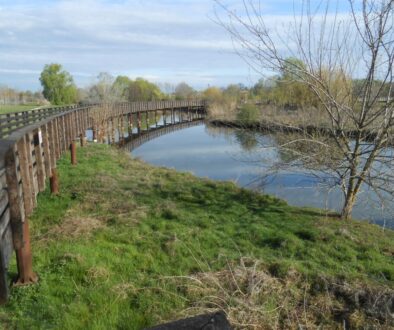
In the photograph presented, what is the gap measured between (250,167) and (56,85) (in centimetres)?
7957

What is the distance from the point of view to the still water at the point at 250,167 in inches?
413

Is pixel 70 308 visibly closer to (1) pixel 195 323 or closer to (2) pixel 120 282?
(2) pixel 120 282

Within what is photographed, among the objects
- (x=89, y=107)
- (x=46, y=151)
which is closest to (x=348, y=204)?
(x=46, y=151)

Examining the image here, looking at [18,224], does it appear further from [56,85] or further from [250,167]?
[56,85]

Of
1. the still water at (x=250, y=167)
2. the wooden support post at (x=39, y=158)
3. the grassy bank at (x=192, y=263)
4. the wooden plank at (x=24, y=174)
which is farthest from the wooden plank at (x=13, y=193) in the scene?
the still water at (x=250, y=167)

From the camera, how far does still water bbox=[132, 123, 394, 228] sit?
34.4 feet

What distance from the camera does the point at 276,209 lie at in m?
10.5

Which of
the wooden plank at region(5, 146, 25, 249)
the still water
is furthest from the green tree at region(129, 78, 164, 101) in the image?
the wooden plank at region(5, 146, 25, 249)

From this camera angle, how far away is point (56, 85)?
91.3 metres

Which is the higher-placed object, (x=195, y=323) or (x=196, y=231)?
(x=195, y=323)

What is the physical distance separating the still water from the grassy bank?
3.17 feet

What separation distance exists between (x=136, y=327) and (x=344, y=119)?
7180 mm

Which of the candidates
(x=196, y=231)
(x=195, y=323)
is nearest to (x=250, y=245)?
(x=196, y=231)

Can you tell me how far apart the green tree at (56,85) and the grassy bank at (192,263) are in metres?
83.9
